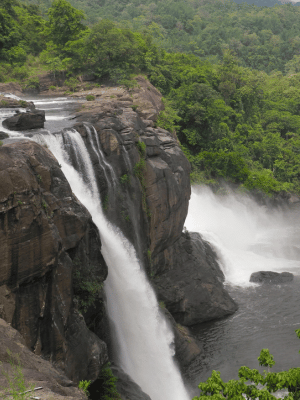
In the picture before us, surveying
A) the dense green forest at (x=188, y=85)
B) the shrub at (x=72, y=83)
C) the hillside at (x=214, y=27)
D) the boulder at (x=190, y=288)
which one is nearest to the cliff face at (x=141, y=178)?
the boulder at (x=190, y=288)

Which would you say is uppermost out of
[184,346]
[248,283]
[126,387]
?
[126,387]

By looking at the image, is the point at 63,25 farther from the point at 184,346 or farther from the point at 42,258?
the point at 42,258

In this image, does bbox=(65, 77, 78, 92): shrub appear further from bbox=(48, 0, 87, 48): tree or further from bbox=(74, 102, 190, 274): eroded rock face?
bbox=(74, 102, 190, 274): eroded rock face

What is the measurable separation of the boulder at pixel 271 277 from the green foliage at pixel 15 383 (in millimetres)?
18977

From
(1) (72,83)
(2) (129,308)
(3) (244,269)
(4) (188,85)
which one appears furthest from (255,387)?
(4) (188,85)

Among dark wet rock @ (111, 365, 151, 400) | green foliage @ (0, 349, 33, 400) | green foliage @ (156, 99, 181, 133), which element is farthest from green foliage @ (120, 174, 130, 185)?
green foliage @ (156, 99, 181, 133)

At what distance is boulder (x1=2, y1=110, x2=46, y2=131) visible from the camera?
17656mm

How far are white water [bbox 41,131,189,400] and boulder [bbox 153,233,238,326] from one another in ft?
10.4

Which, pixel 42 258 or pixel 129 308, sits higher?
pixel 42 258

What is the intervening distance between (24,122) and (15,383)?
13118mm

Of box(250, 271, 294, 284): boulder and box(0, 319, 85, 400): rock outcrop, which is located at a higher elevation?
box(0, 319, 85, 400): rock outcrop

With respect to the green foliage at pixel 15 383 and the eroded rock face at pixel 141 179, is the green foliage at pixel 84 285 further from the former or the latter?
the green foliage at pixel 15 383

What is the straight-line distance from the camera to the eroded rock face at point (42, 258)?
1034cm

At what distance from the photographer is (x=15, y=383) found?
22.8ft
